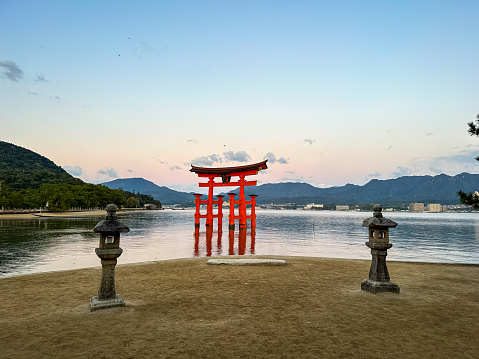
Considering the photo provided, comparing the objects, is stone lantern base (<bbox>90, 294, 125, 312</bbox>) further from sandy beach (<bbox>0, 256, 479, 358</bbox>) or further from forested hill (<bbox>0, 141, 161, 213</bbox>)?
forested hill (<bbox>0, 141, 161, 213</bbox>)

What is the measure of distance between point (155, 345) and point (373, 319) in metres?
3.72

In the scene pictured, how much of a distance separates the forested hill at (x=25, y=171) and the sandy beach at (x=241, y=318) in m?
99.1

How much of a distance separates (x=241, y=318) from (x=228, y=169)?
2809cm

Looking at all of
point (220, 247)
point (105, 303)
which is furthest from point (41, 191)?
point (105, 303)

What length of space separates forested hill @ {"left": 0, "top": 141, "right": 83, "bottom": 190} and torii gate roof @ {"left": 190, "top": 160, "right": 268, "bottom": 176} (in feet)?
255

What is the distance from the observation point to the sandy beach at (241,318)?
3904 mm

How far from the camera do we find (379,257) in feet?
23.4

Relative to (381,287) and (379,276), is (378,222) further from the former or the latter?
(381,287)

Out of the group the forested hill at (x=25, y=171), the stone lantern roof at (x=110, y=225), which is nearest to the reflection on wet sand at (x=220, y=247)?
the stone lantern roof at (x=110, y=225)

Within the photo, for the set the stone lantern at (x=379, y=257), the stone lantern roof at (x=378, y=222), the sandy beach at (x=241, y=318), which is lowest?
the sandy beach at (x=241, y=318)

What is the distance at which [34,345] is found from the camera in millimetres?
4000

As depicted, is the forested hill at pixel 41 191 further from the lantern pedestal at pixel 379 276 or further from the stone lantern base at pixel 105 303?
the lantern pedestal at pixel 379 276

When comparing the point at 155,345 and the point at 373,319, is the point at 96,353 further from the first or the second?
the point at 373,319

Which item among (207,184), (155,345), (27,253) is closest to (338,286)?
(155,345)
